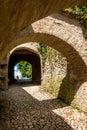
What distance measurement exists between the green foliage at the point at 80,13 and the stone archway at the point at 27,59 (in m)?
6.83

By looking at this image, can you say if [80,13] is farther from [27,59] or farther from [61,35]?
[27,59]

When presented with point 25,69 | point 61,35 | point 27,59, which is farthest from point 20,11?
point 25,69

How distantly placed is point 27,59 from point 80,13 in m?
11.7

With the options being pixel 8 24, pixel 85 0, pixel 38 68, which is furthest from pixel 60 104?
pixel 38 68

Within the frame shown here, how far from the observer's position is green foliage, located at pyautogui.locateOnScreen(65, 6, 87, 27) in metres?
5.75

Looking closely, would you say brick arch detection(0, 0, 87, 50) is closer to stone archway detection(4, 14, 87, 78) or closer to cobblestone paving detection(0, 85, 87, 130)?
stone archway detection(4, 14, 87, 78)

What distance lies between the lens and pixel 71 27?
5629 mm

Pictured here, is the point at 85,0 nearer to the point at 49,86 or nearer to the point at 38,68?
the point at 49,86

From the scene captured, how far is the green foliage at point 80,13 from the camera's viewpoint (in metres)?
5.75

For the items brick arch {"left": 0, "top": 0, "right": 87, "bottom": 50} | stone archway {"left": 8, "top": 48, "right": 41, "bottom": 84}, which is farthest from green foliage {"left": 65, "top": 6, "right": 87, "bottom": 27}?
stone archway {"left": 8, "top": 48, "right": 41, "bottom": 84}

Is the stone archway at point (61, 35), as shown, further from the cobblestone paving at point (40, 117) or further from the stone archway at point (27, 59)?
the stone archway at point (27, 59)

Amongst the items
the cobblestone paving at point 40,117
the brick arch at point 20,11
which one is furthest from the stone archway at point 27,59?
the brick arch at point 20,11

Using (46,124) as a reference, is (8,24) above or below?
above

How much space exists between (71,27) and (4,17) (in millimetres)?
4122
